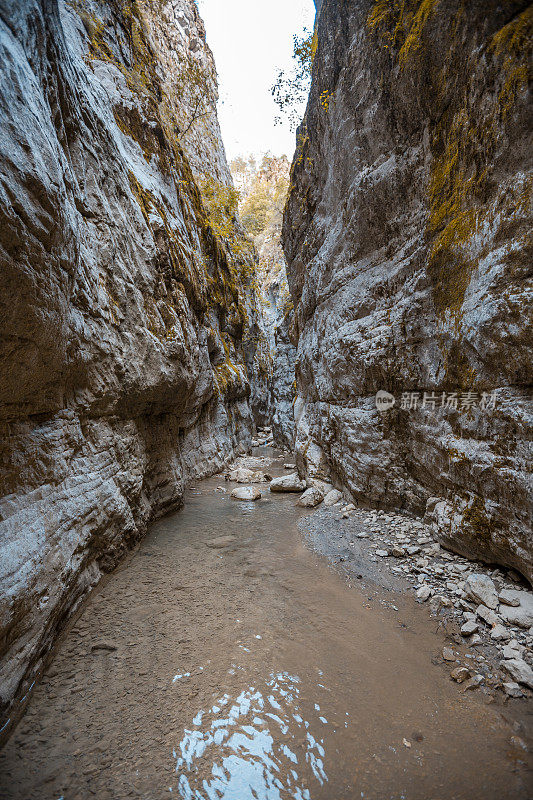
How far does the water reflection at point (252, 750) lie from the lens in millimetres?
2170

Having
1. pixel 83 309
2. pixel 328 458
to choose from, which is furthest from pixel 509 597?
pixel 83 309

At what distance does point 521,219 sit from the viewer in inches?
127

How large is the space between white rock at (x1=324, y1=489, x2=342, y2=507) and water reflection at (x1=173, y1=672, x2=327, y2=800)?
4989 mm

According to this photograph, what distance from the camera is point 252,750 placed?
2418 mm

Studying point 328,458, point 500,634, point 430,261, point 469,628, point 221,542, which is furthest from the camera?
point 328,458

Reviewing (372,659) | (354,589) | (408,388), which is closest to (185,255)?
(408,388)

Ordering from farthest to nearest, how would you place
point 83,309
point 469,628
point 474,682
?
point 83,309
point 469,628
point 474,682

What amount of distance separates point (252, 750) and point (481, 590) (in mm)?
2755

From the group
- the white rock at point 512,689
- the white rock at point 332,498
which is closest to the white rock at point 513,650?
the white rock at point 512,689

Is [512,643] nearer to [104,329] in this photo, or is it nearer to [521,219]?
[521,219]

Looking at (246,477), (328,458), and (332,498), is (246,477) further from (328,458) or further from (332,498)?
(332,498)

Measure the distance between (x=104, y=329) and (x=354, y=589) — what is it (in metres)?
5.51

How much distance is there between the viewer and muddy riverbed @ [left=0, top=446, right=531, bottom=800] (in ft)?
7.11

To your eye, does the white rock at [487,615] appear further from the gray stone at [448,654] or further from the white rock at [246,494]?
the white rock at [246,494]
